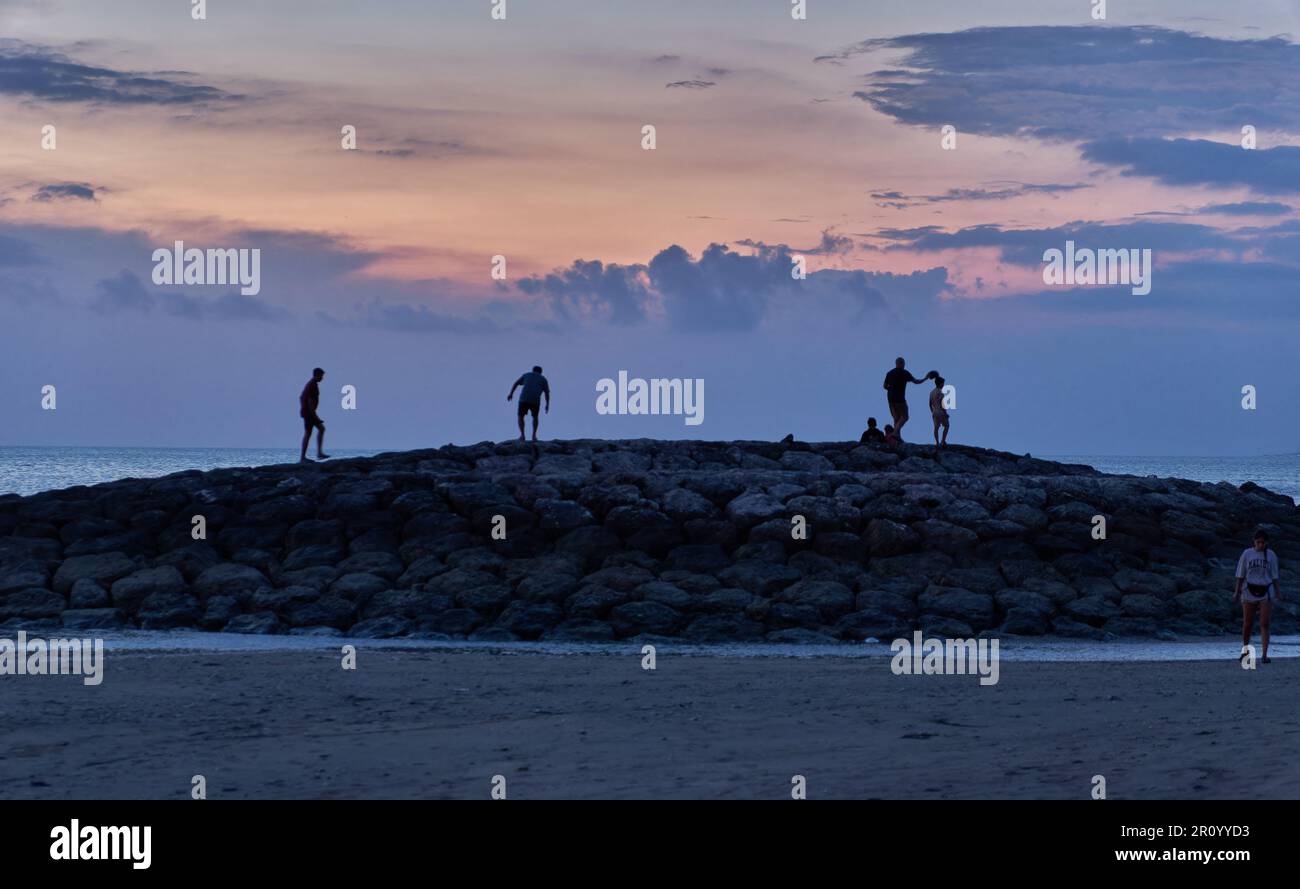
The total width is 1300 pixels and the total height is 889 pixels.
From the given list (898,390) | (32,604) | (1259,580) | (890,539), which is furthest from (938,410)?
(32,604)

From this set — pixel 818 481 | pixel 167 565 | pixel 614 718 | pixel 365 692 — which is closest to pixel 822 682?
pixel 614 718

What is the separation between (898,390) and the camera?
25.6 m

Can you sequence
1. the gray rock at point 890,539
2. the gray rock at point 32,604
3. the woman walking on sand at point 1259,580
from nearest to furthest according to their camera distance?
the woman walking on sand at point 1259,580, the gray rock at point 32,604, the gray rock at point 890,539

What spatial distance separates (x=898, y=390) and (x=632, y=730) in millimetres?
15523

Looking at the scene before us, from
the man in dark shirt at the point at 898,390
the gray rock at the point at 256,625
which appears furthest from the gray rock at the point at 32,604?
the man in dark shirt at the point at 898,390

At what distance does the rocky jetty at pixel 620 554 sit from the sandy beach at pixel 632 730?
346 cm

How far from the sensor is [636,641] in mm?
18078

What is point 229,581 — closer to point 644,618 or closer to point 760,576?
point 644,618

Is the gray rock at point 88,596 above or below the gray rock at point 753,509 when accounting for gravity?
below

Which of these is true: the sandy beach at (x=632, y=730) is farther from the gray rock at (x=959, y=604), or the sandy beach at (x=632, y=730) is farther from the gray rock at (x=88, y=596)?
the gray rock at (x=88, y=596)

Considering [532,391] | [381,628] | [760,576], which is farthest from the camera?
[532,391]

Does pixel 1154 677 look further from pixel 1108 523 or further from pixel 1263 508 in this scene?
pixel 1263 508

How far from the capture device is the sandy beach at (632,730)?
9.12m

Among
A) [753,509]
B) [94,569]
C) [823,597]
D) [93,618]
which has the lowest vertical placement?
[93,618]
